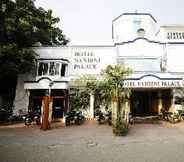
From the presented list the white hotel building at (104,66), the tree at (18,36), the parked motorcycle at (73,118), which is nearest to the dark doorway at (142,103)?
the white hotel building at (104,66)

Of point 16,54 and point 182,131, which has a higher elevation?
point 16,54

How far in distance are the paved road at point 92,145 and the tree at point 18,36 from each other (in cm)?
699

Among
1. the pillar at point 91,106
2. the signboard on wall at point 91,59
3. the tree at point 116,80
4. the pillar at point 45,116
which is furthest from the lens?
the signboard on wall at point 91,59

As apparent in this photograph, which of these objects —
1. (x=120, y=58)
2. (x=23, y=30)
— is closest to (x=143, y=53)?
(x=120, y=58)

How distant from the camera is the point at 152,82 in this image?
1892 cm

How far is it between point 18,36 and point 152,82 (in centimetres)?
1234

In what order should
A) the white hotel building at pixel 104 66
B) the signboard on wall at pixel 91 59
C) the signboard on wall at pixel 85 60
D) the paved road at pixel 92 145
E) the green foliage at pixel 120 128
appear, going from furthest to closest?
the signboard on wall at pixel 85 60 < the signboard on wall at pixel 91 59 < the white hotel building at pixel 104 66 < the green foliage at pixel 120 128 < the paved road at pixel 92 145

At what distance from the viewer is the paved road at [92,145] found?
8961 millimetres

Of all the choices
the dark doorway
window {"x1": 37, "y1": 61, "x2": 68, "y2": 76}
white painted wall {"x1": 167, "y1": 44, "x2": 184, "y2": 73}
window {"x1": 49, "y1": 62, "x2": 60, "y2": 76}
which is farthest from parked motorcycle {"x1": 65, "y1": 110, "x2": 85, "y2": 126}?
white painted wall {"x1": 167, "y1": 44, "x2": 184, "y2": 73}

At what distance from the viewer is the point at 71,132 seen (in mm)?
15023

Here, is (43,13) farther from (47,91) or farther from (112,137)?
(112,137)

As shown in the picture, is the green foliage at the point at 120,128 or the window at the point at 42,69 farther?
the window at the point at 42,69

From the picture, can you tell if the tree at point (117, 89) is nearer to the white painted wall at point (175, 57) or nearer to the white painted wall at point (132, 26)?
the white painted wall at point (175, 57)

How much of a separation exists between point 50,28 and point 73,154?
20.3 meters
